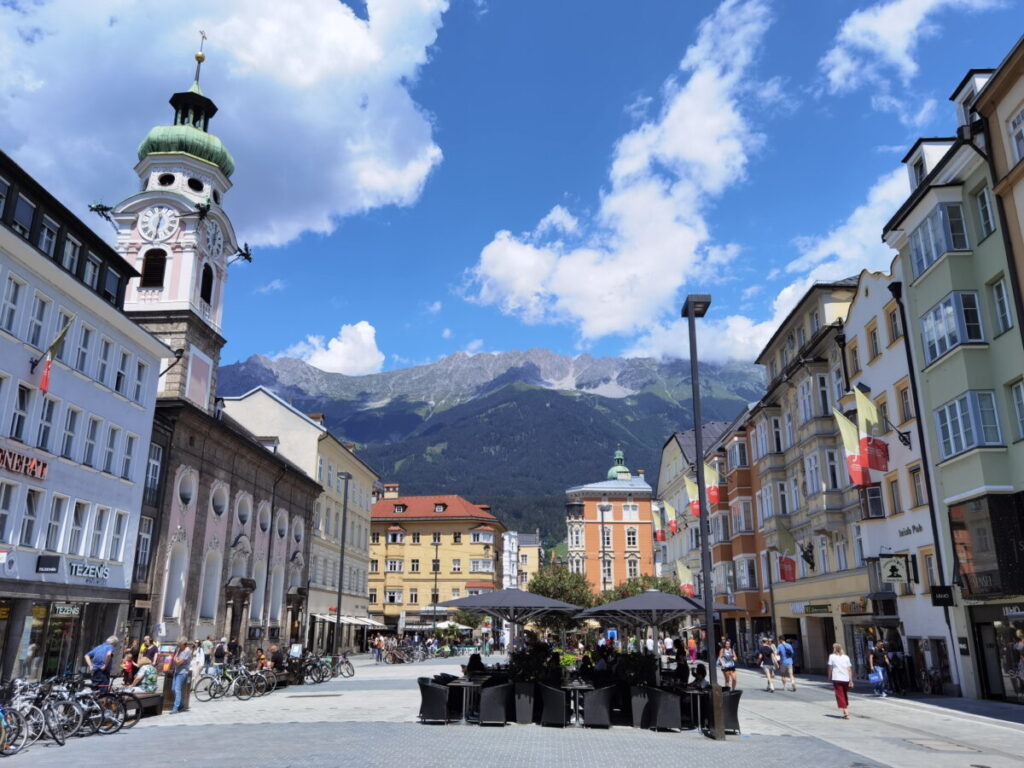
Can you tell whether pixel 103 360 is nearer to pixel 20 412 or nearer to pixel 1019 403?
pixel 20 412

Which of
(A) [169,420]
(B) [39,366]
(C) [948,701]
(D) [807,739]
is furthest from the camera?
(A) [169,420]

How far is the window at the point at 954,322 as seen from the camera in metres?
23.5

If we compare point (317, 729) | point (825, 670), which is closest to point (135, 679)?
point (317, 729)

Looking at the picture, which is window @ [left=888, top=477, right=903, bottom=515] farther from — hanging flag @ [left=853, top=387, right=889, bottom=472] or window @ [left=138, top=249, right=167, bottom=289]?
window @ [left=138, top=249, right=167, bottom=289]

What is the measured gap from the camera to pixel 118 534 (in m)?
30.6

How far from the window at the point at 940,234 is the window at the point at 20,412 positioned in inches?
1149

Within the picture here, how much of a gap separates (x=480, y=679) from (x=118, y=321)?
1990 centimetres

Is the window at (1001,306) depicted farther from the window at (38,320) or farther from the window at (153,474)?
the window at (153,474)

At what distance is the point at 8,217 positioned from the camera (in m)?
24.4

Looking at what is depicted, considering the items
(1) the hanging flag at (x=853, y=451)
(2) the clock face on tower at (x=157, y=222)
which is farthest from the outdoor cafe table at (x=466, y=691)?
(2) the clock face on tower at (x=157, y=222)

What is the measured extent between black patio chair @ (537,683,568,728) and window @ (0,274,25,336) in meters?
19.3

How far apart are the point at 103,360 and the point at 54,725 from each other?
17566mm

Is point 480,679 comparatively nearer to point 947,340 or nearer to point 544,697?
point 544,697

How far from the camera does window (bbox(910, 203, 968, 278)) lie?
24.4m
